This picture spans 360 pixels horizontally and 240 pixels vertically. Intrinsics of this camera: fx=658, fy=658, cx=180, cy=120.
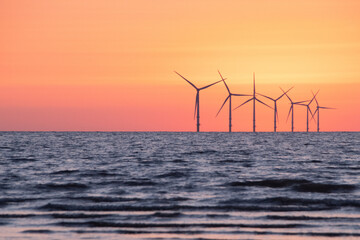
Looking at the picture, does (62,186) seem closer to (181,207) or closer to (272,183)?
(272,183)

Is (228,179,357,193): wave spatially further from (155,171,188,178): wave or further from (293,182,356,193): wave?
(155,171,188,178): wave

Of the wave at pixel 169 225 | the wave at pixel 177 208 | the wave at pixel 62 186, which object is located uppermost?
the wave at pixel 169 225

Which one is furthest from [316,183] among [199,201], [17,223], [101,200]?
[17,223]

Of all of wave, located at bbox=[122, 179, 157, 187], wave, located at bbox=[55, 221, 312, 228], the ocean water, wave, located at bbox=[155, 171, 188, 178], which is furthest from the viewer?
wave, located at bbox=[155, 171, 188, 178]

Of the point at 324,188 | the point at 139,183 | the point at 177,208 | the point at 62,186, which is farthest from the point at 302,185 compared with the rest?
the point at 62,186

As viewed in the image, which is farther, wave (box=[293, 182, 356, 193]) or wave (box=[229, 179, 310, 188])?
wave (box=[229, 179, 310, 188])

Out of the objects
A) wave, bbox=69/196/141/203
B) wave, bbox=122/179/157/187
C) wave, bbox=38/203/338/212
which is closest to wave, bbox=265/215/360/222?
wave, bbox=38/203/338/212

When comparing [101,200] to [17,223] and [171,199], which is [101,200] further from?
[17,223]

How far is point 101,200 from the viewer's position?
27.0 m

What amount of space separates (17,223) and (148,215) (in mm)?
4440

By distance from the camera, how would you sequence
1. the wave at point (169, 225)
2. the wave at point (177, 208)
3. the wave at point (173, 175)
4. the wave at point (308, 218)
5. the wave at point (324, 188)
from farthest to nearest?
the wave at point (173, 175), the wave at point (324, 188), the wave at point (177, 208), the wave at point (308, 218), the wave at point (169, 225)

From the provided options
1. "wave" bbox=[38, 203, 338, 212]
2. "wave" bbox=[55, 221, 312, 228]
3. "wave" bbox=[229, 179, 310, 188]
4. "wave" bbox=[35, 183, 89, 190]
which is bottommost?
"wave" bbox=[35, 183, 89, 190]

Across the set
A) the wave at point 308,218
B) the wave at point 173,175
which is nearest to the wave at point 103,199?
the wave at point 308,218

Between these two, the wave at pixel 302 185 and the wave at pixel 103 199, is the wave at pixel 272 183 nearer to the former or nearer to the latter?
the wave at pixel 302 185
